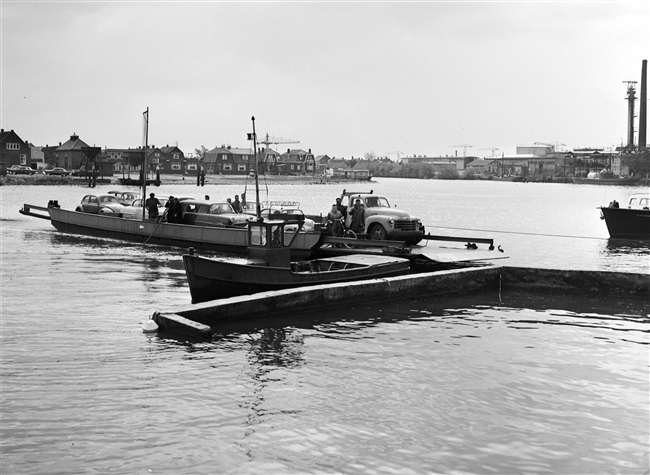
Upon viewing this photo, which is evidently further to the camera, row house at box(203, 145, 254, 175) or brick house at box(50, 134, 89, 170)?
row house at box(203, 145, 254, 175)

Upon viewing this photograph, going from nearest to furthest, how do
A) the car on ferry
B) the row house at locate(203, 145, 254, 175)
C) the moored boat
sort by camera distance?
the moored boat → the car on ferry → the row house at locate(203, 145, 254, 175)

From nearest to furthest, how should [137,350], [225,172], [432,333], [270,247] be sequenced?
1. [137,350]
2. [432,333]
3. [270,247]
4. [225,172]

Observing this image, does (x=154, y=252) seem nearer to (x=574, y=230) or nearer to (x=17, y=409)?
(x=17, y=409)

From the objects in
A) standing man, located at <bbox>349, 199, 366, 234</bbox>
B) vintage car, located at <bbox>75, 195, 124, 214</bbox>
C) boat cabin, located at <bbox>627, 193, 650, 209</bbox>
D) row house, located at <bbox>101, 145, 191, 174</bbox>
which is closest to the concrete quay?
standing man, located at <bbox>349, 199, 366, 234</bbox>

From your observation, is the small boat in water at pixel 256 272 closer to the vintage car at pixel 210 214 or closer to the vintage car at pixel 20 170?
the vintage car at pixel 210 214

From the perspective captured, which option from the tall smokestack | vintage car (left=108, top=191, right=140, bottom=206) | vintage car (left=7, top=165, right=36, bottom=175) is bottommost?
vintage car (left=108, top=191, right=140, bottom=206)

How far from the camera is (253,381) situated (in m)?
11.0

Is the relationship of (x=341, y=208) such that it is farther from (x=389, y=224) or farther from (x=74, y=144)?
(x=74, y=144)

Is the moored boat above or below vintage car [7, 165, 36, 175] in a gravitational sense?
below

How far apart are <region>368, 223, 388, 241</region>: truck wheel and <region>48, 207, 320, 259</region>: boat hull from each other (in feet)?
7.61

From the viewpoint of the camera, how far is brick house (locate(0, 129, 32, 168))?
13875 cm

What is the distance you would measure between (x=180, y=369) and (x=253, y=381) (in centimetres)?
123

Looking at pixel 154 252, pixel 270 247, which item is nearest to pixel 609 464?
pixel 270 247

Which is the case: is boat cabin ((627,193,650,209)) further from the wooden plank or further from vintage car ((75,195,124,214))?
the wooden plank
